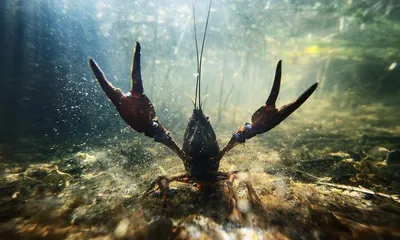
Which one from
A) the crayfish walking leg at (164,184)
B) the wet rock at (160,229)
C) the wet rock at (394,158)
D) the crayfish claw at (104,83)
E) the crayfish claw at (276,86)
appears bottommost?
the wet rock at (394,158)

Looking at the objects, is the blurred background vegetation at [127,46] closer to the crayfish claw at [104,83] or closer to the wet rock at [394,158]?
the crayfish claw at [104,83]

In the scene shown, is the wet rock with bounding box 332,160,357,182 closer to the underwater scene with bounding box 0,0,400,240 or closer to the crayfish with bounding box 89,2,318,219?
the underwater scene with bounding box 0,0,400,240

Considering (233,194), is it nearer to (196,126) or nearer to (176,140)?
(196,126)

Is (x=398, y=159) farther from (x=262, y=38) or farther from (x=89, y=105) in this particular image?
(x=262, y=38)

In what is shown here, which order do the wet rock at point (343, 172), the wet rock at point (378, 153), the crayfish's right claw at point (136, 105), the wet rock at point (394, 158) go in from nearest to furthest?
the crayfish's right claw at point (136, 105)
the wet rock at point (343, 172)
the wet rock at point (394, 158)
the wet rock at point (378, 153)

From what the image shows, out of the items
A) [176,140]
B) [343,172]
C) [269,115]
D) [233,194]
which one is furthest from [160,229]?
[176,140]

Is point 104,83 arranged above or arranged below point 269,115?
above

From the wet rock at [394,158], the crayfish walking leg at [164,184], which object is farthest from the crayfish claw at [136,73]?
the wet rock at [394,158]
